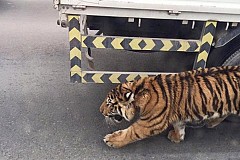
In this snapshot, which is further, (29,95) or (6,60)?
(6,60)

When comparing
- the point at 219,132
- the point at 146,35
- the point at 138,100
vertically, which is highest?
the point at 146,35

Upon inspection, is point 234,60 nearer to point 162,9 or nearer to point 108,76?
point 162,9

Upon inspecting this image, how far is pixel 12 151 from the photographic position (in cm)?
311

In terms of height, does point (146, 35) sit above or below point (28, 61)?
above

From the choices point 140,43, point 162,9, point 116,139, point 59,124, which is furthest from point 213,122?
point 59,124

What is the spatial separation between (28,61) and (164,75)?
7.93ft

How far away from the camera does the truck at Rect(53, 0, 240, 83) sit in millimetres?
2920

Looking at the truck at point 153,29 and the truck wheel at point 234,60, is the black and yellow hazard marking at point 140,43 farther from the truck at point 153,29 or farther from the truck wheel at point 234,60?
the truck wheel at point 234,60

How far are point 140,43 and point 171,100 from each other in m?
0.61

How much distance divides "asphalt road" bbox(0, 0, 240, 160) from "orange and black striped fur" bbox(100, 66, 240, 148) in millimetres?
236

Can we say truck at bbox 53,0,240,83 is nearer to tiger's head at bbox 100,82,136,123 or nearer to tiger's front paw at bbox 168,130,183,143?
tiger's head at bbox 100,82,136,123

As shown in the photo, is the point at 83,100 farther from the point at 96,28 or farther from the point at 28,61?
the point at 28,61

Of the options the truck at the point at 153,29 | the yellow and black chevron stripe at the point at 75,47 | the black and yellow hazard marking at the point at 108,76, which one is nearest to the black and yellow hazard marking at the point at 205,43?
the truck at the point at 153,29

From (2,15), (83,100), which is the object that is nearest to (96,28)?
(83,100)
